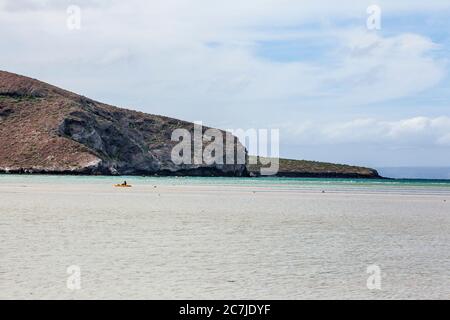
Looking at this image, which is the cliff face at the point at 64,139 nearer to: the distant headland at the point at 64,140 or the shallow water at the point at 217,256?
the distant headland at the point at 64,140

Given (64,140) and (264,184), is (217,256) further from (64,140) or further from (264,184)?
(64,140)

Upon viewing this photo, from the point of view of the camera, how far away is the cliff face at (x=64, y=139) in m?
161

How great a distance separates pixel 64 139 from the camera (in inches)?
6663

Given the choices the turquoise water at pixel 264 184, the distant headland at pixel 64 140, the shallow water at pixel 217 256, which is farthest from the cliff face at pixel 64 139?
the shallow water at pixel 217 256

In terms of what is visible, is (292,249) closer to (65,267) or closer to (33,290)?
(65,267)

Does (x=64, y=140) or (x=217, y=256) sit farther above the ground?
(x=64, y=140)

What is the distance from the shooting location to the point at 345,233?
3030 centimetres

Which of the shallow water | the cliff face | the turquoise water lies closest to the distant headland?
the cliff face

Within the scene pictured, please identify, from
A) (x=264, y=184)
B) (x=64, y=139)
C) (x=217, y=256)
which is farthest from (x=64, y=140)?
(x=217, y=256)

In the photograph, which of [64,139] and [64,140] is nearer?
[64,140]

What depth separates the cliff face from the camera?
161375mm

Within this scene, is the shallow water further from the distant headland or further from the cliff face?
the cliff face
